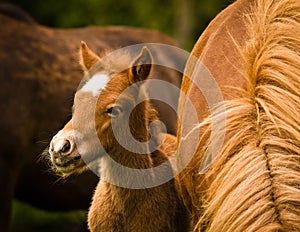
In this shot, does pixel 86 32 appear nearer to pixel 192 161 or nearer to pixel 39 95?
pixel 39 95

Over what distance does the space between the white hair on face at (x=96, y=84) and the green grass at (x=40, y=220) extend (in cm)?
420

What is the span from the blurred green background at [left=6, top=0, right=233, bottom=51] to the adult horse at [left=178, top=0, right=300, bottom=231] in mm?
10946

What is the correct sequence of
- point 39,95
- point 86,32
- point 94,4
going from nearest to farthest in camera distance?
point 39,95 → point 86,32 → point 94,4

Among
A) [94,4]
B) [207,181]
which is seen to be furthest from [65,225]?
[94,4]

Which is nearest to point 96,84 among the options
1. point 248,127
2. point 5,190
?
point 248,127

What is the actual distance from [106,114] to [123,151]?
0.27 metres

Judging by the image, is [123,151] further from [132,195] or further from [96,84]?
[96,84]

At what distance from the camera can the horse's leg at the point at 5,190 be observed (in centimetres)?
641

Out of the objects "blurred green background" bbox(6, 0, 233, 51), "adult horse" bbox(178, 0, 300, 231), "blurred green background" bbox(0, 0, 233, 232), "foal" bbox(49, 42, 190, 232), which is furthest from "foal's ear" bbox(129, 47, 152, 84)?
"blurred green background" bbox(6, 0, 233, 51)

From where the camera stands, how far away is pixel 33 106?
6660mm

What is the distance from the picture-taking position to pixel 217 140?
353cm

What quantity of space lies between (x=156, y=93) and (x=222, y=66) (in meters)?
3.05

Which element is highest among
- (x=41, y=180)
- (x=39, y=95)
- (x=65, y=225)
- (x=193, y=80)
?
(x=193, y=80)

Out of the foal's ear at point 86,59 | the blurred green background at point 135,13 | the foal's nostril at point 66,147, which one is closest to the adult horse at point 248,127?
the foal's nostril at point 66,147
